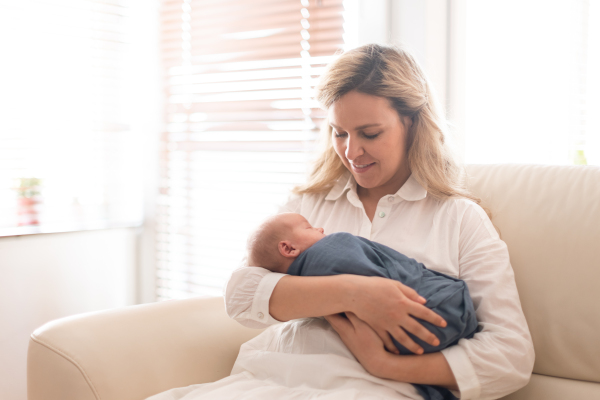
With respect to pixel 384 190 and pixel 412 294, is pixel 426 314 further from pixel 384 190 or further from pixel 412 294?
pixel 384 190

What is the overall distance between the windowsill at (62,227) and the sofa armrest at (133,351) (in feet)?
3.49

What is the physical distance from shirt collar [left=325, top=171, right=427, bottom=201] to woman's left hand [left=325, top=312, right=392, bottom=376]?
0.40m

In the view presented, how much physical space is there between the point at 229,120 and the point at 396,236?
1.32 meters

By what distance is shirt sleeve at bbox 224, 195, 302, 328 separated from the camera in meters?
1.23

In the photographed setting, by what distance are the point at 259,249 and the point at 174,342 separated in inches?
14.7

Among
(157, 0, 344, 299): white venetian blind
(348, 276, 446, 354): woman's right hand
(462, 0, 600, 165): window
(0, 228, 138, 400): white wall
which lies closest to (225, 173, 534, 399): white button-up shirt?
(348, 276, 446, 354): woman's right hand

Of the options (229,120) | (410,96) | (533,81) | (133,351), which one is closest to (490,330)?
(410,96)

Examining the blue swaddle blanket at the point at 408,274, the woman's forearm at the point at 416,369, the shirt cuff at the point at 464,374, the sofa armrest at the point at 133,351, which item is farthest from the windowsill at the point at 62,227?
the shirt cuff at the point at 464,374

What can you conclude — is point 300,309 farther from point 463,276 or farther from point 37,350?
point 37,350

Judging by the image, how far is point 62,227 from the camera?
2.39 metres

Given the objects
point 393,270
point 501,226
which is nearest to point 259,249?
point 393,270

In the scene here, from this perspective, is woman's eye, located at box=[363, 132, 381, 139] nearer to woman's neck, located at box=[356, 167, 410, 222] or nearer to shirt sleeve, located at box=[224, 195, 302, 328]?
woman's neck, located at box=[356, 167, 410, 222]

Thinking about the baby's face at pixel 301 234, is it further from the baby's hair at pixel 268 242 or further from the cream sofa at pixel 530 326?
the cream sofa at pixel 530 326

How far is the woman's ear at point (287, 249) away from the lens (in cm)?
123
